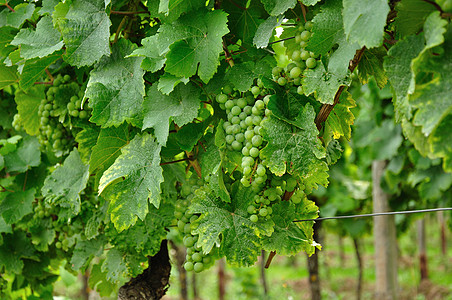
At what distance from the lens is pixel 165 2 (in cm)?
122

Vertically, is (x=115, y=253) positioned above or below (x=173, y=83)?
below

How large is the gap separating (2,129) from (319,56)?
2.05m

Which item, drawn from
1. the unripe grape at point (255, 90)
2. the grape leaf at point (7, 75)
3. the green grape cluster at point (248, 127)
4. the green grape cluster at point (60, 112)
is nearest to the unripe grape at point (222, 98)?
the green grape cluster at point (248, 127)

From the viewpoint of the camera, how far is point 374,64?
1.24m

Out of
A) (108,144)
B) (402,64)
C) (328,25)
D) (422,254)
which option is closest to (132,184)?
(108,144)

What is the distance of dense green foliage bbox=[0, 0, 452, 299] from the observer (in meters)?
0.99

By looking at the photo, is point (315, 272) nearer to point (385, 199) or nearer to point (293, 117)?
point (385, 199)

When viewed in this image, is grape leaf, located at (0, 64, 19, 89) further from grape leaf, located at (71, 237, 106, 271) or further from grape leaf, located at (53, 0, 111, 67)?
grape leaf, located at (71, 237, 106, 271)

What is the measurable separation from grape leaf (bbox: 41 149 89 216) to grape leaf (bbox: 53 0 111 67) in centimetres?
48

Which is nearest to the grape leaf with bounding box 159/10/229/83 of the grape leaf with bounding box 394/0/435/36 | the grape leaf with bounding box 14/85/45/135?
the grape leaf with bounding box 394/0/435/36

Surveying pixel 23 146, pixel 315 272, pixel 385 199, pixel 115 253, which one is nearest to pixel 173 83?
pixel 115 253

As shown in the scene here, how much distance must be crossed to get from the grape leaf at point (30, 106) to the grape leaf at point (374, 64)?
1376mm

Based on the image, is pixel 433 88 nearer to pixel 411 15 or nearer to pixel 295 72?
pixel 411 15

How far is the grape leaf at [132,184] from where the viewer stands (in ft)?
4.41
